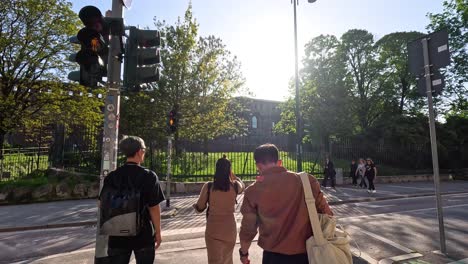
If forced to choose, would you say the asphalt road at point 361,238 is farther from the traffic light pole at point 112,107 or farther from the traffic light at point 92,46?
the traffic light at point 92,46

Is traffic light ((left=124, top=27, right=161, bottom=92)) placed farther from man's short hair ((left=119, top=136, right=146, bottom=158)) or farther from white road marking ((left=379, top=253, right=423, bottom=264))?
white road marking ((left=379, top=253, right=423, bottom=264))

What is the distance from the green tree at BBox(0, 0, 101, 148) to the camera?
19062 millimetres

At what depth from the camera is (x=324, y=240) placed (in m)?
2.34

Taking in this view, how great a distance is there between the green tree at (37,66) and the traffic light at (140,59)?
17.3m

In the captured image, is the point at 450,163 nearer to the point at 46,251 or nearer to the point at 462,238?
the point at 462,238

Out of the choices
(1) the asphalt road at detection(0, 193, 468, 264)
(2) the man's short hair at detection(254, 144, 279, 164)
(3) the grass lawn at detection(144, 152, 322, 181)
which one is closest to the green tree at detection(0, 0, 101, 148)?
(3) the grass lawn at detection(144, 152, 322, 181)

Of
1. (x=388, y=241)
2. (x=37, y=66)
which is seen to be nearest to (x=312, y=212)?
(x=388, y=241)

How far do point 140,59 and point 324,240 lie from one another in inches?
149

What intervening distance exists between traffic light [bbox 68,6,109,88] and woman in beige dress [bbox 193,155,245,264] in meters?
2.26

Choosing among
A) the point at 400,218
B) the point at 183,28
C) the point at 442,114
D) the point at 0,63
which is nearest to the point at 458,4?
the point at 442,114

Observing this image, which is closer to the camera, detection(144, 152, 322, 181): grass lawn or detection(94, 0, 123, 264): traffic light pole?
detection(94, 0, 123, 264): traffic light pole

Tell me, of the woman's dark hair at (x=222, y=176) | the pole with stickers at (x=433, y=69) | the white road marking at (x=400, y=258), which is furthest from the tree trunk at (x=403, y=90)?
the woman's dark hair at (x=222, y=176)

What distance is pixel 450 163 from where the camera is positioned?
89.6 ft

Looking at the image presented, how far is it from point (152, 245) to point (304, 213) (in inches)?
60.4
